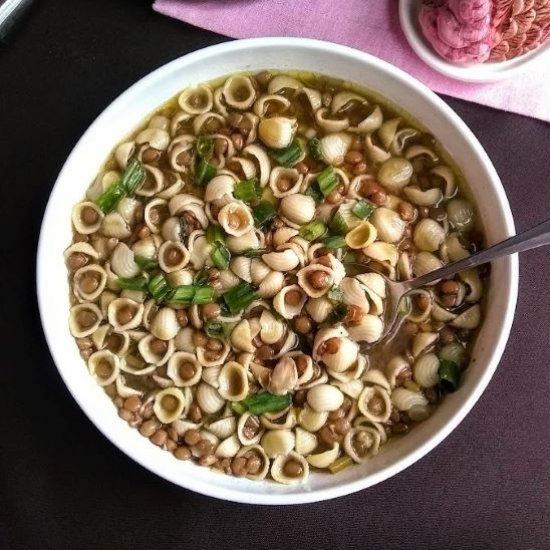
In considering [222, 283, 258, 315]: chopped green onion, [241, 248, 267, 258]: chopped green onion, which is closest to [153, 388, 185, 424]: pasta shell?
[222, 283, 258, 315]: chopped green onion

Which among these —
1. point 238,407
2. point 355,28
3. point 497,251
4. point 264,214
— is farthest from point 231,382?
point 355,28

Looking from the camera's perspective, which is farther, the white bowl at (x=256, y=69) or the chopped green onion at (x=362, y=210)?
the chopped green onion at (x=362, y=210)

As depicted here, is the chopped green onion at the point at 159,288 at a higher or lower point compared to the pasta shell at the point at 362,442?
→ higher

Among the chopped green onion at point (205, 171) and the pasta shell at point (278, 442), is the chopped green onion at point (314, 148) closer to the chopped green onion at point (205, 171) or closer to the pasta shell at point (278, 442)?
the chopped green onion at point (205, 171)

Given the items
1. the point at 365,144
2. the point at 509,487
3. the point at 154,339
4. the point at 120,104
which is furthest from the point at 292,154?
the point at 509,487

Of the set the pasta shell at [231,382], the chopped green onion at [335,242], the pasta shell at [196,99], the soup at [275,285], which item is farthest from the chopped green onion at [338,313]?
the pasta shell at [196,99]

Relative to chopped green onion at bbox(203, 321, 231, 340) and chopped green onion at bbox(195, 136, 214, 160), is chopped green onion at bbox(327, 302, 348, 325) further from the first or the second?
chopped green onion at bbox(195, 136, 214, 160)

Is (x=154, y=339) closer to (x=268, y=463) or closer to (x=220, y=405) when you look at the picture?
(x=220, y=405)
